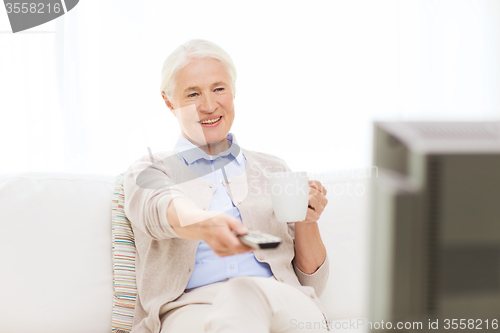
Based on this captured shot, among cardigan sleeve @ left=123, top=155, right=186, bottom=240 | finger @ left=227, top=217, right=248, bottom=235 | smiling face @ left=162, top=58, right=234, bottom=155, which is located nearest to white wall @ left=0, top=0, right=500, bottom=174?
smiling face @ left=162, top=58, right=234, bottom=155

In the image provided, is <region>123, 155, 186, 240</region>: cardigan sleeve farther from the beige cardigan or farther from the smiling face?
the smiling face

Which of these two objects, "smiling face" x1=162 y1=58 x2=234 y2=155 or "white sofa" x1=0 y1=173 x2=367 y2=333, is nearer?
"white sofa" x1=0 y1=173 x2=367 y2=333

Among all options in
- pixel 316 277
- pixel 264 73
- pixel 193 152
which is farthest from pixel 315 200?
pixel 264 73

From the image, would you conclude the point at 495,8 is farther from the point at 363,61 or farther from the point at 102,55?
the point at 102,55

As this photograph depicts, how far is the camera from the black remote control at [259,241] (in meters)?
0.66

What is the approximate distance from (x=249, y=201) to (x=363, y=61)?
56.9 inches

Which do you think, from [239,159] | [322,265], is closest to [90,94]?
[239,159]

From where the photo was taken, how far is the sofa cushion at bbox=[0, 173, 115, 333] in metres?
1.26

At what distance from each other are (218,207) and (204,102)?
0.38 meters

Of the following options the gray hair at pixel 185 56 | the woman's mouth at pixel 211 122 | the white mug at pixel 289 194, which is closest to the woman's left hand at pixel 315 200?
the white mug at pixel 289 194

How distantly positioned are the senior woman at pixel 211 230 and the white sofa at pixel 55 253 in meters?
0.16

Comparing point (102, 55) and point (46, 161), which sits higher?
point (102, 55)

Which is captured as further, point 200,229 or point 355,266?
point 355,266

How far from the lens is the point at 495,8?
104 inches
